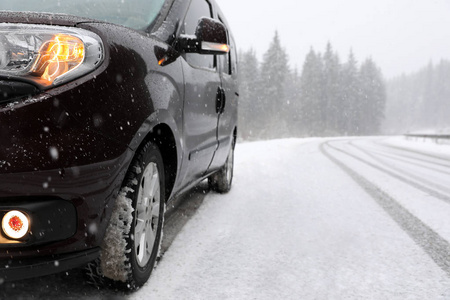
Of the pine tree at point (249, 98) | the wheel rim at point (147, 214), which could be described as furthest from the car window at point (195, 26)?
the pine tree at point (249, 98)

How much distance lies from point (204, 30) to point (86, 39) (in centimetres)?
102

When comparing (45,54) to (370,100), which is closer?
(45,54)

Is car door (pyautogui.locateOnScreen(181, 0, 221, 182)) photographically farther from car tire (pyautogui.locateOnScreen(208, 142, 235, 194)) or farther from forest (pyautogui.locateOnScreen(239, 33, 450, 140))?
forest (pyautogui.locateOnScreen(239, 33, 450, 140))

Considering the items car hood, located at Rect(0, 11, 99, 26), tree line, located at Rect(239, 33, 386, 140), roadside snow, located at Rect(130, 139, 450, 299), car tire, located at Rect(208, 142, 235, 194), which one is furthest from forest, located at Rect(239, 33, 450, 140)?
car hood, located at Rect(0, 11, 99, 26)

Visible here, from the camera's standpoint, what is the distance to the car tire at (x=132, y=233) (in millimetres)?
1792

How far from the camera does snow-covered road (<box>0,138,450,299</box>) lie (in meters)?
2.06

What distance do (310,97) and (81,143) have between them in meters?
70.8

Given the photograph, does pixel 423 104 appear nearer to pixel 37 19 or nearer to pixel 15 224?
pixel 37 19

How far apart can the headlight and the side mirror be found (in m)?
0.91

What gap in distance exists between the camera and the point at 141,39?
1984 mm

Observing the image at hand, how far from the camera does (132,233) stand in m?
1.88

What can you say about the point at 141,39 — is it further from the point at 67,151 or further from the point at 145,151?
the point at 67,151

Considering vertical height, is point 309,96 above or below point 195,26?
above

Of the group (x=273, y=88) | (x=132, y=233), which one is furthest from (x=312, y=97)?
(x=132, y=233)
